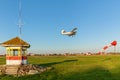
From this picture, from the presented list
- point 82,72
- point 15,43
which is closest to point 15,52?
point 15,43

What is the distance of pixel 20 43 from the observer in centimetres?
3625

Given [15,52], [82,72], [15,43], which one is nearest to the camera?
[82,72]

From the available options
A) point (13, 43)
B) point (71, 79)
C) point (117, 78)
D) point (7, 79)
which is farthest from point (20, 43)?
point (117, 78)

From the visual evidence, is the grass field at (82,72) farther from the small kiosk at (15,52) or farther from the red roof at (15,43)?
the red roof at (15,43)

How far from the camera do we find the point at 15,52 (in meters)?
36.5

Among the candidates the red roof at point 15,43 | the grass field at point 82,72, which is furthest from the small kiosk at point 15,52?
the grass field at point 82,72

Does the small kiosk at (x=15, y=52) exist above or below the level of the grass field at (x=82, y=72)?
above

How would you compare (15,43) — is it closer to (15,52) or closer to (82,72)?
(15,52)

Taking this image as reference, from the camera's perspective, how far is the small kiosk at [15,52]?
118ft

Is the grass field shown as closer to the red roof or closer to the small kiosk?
the small kiosk

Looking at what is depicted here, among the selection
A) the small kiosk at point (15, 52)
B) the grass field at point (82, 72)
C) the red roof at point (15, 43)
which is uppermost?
the red roof at point (15, 43)

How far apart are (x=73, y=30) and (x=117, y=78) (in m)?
7.43

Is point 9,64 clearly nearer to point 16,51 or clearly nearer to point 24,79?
point 16,51

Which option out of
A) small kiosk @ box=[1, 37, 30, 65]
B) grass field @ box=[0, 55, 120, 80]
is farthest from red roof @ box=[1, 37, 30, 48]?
grass field @ box=[0, 55, 120, 80]
